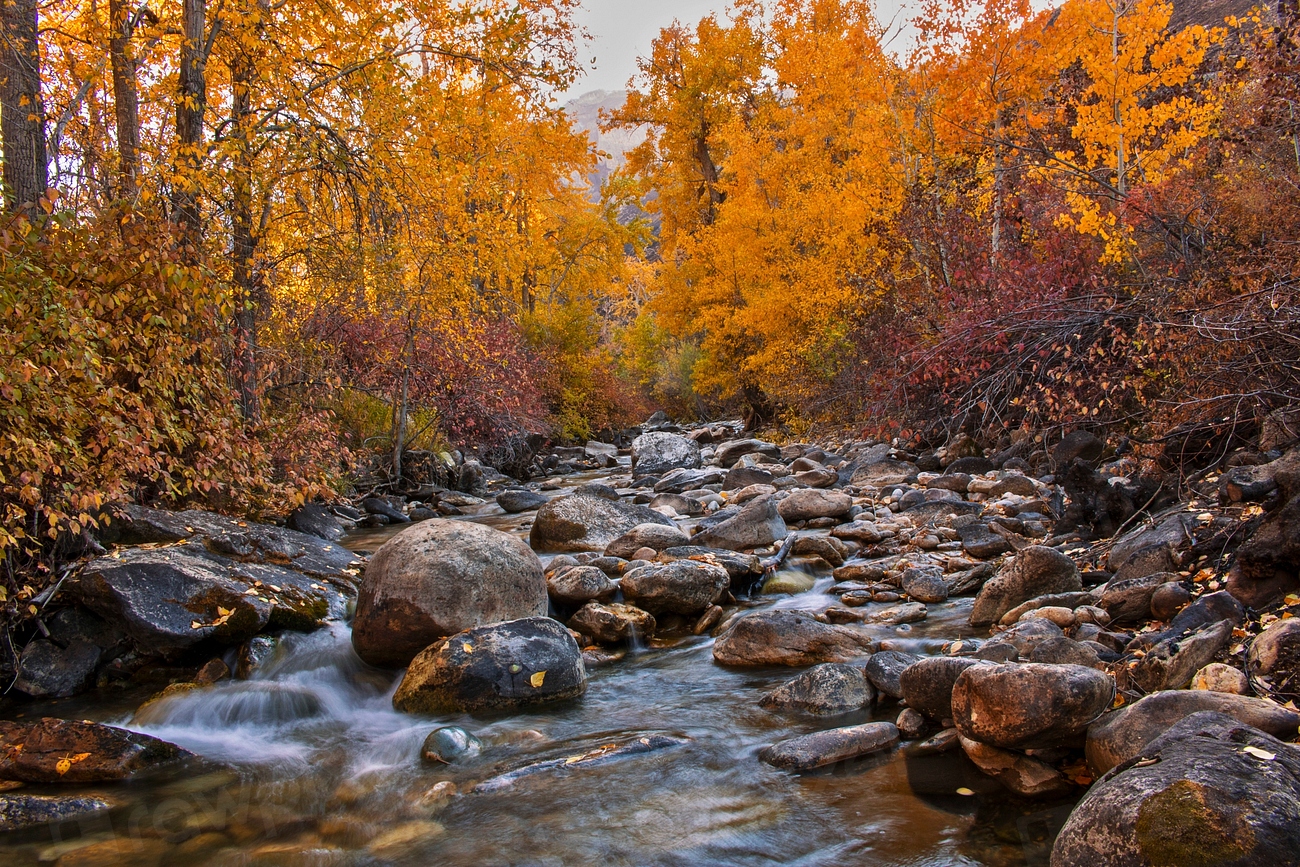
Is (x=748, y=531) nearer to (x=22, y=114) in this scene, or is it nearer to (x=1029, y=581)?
(x=1029, y=581)

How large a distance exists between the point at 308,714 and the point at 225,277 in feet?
13.4

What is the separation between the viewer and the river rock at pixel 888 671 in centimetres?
413

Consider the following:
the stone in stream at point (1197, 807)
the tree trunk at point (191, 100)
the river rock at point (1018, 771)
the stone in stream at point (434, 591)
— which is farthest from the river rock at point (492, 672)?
the tree trunk at point (191, 100)

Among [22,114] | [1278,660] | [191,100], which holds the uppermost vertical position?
[191,100]

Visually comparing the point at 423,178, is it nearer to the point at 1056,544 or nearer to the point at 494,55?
the point at 494,55

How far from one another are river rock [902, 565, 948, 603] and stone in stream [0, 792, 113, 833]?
5.03 meters

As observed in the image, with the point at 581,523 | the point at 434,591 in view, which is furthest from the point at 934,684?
the point at 581,523

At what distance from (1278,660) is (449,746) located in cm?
373

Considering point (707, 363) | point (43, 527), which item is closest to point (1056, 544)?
point (43, 527)

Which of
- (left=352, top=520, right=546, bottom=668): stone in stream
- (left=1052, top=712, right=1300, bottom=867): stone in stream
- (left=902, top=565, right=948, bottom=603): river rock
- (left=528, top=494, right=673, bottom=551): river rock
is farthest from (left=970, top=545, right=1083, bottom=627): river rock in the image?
(left=528, top=494, right=673, bottom=551): river rock

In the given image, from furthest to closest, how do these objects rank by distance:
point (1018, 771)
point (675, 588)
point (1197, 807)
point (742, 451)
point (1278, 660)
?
point (742, 451)
point (675, 588)
point (1018, 771)
point (1278, 660)
point (1197, 807)

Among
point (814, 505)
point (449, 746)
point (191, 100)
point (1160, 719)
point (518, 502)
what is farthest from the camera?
point (518, 502)

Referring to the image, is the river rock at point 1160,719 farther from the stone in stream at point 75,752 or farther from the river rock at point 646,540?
the river rock at point 646,540

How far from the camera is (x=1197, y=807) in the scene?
2154 mm
